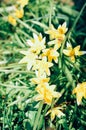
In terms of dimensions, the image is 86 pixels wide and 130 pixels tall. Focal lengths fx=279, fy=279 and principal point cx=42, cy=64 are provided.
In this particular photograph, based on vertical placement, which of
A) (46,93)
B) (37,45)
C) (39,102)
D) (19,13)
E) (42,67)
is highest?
(19,13)

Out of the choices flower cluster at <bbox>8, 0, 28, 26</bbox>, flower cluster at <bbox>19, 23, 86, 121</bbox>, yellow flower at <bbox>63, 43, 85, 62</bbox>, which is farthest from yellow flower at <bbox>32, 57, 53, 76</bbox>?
flower cluster at <bbox>8, 0, 28, 26</bbox>

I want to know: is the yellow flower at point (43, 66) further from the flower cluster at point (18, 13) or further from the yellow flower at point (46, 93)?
the flower cluster at point (18, 13)

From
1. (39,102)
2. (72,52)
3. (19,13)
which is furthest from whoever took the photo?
(19,13)

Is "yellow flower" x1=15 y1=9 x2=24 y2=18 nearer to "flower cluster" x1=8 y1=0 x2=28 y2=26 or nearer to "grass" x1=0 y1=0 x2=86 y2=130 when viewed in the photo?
"flower cluster" x1=8 y1=0 x2=28 y2=26

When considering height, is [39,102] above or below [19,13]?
below

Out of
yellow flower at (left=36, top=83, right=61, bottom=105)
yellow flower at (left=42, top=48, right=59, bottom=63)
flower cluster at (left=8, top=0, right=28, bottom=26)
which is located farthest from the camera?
flower cluster at (left=8, top=0, right=28, bottom=26)

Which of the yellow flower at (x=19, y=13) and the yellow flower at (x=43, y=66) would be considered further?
the yellow flower at (x=19, y=13)

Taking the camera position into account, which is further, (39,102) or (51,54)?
(39,102)

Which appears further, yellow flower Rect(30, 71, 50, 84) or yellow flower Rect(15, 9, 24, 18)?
yellow flower Rect(15, 9, 24, 18)

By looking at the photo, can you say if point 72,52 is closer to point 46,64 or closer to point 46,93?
point 46,64

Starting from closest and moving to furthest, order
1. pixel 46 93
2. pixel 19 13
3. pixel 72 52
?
pixel 46 93 < pixel 72 52 < pixel 19 13

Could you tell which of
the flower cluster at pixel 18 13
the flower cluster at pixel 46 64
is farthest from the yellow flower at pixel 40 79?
the flower cluster at pixel 18 13

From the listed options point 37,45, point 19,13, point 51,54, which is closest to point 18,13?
point 19,13
